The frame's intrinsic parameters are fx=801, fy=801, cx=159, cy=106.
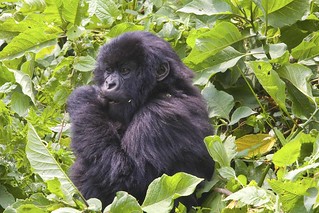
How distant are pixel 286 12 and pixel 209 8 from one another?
0.45 metres

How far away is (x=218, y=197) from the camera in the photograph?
3.99m

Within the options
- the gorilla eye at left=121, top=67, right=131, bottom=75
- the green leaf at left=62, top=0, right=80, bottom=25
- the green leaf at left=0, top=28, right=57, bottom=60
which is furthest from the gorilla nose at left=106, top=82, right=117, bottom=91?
the green leaf at left=0, top=28, right=57, bottom=60

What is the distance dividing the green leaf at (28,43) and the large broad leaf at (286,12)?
1.42 metres

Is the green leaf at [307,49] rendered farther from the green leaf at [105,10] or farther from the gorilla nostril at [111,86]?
the green leaf at [105,10]

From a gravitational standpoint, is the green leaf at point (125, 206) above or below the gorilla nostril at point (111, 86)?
below

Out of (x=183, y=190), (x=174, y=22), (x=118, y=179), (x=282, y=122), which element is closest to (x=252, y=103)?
(x=282, y=122)

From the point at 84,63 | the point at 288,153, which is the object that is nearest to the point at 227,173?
the point at 288,153

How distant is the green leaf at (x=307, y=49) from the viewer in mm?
4516

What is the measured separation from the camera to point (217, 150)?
12.7 ft

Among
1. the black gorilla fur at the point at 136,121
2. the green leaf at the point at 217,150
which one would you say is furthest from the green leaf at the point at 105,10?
the green leaf at the point at 217,150

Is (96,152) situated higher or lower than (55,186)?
lower

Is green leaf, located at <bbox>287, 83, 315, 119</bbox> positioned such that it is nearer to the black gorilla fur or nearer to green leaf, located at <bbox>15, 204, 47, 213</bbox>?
the black gorilla fur

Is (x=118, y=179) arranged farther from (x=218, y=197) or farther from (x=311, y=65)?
(x=311, y=65)

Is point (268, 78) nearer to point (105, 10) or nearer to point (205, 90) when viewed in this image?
point (205, 90)
